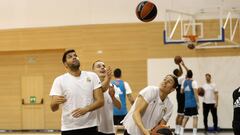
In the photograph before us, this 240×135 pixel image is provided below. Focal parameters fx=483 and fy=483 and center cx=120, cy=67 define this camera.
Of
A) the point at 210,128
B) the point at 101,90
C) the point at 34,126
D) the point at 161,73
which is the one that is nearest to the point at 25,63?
the point at 34,126

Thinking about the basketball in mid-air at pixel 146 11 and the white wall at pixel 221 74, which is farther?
the white wall at pixel 221 74

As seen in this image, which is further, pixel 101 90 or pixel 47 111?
pixel 47 111

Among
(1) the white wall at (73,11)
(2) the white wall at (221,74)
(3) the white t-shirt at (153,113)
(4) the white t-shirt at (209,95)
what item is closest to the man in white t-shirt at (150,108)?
(3) the white t-shirt at (153,113)

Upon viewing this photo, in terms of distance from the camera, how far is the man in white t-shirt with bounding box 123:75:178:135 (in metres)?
5.86

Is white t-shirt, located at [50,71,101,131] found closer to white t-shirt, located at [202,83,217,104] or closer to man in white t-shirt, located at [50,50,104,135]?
man in white t-shirt, located at [50,50,104,135]

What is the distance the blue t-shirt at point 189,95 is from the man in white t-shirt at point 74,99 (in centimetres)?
783

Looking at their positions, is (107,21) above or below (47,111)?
above

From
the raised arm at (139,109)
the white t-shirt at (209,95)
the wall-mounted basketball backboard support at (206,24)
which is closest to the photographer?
the raised arm at (139,109)

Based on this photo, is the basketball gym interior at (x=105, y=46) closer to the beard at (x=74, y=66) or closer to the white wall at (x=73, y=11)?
the white wall at (x=73, y=11)

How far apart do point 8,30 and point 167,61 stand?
606cm

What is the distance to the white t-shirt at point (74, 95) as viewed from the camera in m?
6.00

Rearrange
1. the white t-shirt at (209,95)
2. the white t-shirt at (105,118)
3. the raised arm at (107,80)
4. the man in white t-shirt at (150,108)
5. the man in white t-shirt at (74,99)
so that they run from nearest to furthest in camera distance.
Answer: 1. the man in white t-shirt at (150,108)
2. the man in white t-shirt at (74,99)
3. the raised arm at (107,80)
4. the white t-shirt at (105,118)
5. the white t-shirt at (209,95)

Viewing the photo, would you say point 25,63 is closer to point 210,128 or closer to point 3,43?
point 3,43

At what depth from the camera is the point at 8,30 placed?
18000mm
